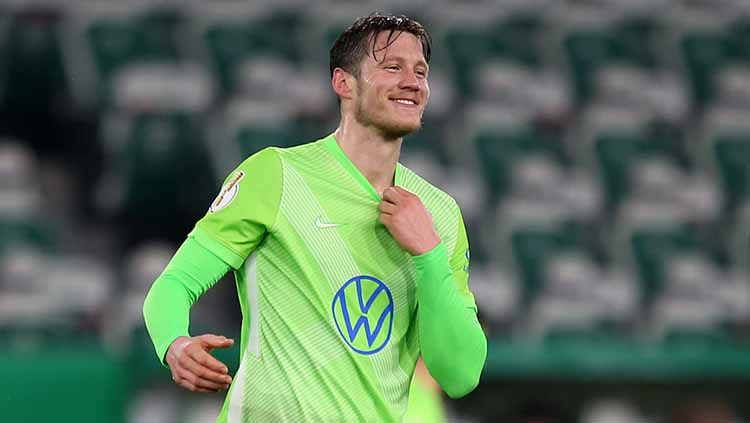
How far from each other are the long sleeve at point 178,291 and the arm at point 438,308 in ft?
1.29

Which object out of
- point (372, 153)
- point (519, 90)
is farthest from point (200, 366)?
point (519, 90)

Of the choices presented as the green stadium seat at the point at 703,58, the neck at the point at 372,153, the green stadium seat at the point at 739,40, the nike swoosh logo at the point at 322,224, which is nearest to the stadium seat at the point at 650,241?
the green stadium seat at the point at 703,58

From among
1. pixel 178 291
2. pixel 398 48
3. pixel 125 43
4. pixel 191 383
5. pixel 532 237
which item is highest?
pixel 398 48

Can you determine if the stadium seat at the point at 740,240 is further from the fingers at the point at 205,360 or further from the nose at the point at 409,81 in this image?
the fingers at the point at 205,360

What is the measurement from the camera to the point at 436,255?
290cm

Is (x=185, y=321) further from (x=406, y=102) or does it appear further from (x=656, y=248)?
(x=656, y=248)

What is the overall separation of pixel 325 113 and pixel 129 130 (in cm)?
139

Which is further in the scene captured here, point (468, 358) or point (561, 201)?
point (561, 201)

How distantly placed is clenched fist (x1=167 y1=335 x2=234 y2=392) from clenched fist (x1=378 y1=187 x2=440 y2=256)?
463 mm

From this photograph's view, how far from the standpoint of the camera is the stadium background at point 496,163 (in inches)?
255

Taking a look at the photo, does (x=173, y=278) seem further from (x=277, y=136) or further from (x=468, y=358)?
(x=277, y=136)

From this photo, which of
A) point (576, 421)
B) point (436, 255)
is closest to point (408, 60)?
point (436, 255)

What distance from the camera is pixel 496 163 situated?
919 centimetres

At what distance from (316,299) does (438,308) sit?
0.26 metres
